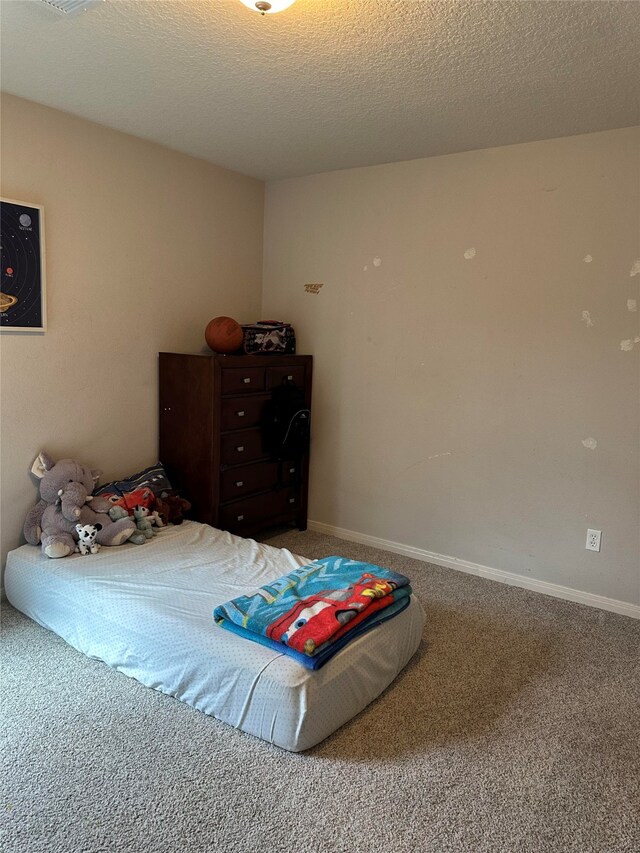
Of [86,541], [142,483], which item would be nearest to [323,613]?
[86,541]

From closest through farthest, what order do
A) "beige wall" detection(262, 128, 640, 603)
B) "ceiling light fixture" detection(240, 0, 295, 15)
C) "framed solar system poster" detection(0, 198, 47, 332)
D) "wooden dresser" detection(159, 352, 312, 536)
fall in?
"ceiling light fixture" detection(240, 0, 295, 15), "framed solar system poster" detection(0, 198, 47, 332), "beige wall" detection(262, 128, 640, 603), "wooden dresser" detection(159, 352, 312, 536)

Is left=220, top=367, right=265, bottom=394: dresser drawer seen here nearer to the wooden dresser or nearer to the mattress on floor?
the wooden dresser

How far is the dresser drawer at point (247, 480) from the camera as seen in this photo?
135 inches

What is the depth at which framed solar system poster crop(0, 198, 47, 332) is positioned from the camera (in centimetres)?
270

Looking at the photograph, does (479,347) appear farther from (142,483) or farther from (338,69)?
(142,483)

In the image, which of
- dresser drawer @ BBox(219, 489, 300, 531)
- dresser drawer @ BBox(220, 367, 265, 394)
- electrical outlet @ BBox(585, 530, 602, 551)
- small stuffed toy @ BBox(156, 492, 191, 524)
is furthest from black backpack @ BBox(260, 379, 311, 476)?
electrical outlet @ BBox(585, 530, 602, 551)

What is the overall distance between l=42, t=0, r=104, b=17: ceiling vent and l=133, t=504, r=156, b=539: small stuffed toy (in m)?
2.08

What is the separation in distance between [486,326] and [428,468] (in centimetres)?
88

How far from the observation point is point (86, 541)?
2770mm

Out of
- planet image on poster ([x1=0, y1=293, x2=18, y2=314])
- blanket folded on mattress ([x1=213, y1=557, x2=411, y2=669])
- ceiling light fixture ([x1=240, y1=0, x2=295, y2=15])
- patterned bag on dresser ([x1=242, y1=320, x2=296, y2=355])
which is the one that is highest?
ceiling light fixture ([x1=240, y1=0, x2=295, y2=15])

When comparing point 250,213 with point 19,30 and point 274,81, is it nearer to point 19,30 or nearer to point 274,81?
point 274,81

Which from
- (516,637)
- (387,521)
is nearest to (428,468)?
(387,521)

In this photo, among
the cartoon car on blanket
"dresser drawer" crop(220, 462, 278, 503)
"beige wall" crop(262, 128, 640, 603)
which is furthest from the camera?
"dresser drawer" crop(220, 462, 278, 503)

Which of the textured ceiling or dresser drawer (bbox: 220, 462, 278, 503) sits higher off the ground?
the textured ceiling
